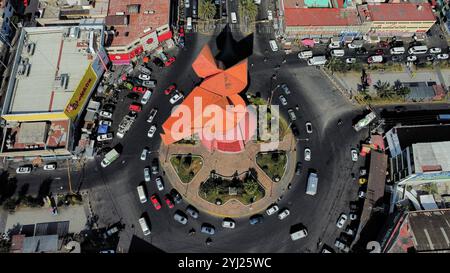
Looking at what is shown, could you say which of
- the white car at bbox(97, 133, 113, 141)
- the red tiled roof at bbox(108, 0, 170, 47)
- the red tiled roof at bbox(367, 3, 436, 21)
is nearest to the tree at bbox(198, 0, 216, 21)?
the red tiled roof at bbox(108, 0, 170, 47)

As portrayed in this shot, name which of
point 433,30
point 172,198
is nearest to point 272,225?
point 172,198

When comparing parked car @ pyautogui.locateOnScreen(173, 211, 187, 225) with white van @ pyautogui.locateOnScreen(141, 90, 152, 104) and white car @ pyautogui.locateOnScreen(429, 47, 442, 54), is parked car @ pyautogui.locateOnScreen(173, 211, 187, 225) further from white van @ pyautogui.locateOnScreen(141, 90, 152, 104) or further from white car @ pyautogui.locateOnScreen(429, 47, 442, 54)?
white car @ pyautogui.locateOnScreen(429, 47, 442, 54)

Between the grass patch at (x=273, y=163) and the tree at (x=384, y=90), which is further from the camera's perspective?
the tree at (x=384, y=90)

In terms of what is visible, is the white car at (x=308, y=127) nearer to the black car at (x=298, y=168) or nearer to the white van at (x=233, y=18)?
the black car at (x=298, y=168)

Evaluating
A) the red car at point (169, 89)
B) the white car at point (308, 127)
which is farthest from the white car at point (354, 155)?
the red car at point (169, 89)

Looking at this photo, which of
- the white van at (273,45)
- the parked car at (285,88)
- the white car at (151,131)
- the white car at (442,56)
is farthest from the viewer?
the white van at (273,45)

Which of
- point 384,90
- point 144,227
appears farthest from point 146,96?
point 384,90
